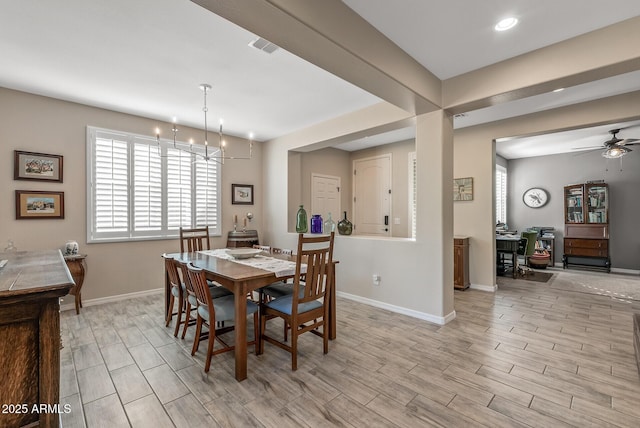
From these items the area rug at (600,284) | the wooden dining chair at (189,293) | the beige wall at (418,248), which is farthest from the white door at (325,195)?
the area rug at (600,284)

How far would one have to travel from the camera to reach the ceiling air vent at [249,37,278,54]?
2478 millimetres

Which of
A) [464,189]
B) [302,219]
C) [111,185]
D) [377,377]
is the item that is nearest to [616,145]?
[464,189]

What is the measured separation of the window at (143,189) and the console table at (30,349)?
3.14 meters

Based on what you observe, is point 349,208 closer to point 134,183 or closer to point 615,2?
point 134,183

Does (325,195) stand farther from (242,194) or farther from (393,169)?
(242,194)

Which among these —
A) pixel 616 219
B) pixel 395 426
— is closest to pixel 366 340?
pixel 395 426

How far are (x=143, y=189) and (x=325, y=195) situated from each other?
3437 millimetres

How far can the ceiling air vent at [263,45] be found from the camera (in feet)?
8.13

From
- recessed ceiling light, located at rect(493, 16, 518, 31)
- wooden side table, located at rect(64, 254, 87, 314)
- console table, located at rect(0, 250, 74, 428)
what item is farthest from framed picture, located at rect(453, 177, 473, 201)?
wooden side table, located at rect(64, 254, 87, 314)

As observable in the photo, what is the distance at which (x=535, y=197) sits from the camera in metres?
7.50

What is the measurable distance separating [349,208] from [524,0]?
17.0ft

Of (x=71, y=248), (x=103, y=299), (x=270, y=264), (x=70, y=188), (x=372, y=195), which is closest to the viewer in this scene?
(x=270, y=264)

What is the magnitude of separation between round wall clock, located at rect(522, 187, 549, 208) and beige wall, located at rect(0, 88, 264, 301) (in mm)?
8299

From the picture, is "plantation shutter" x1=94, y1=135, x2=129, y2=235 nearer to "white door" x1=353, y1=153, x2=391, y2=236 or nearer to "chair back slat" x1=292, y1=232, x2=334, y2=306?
"chair back slat" x1=292, y1=232, x2=334, y2=306
